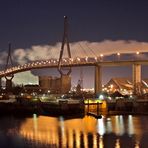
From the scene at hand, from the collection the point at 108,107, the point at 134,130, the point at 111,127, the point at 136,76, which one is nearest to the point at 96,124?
the point at 111,127

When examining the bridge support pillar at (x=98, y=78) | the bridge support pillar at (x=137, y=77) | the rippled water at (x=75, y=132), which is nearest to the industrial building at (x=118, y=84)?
the bridge support pillar at (x=98, y=78)

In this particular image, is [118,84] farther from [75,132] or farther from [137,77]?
[75,132]

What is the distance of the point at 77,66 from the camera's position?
48.0 metres

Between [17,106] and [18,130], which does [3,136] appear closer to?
[18,130]

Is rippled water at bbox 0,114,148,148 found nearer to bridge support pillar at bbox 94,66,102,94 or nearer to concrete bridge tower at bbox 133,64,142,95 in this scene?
concrete bridge tower at bbox 133,64,142,95

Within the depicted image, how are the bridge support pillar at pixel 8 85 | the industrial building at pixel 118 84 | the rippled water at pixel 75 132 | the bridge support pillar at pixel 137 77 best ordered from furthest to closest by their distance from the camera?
the industrial building at pixel 118 84, the bridge support pillar at pixel 8 85, the bridge support pillar at pixel 137 77, the rippled water at pixel 75 132

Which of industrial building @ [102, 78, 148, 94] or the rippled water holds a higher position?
industrial building @ [102, 78, 148, 94]

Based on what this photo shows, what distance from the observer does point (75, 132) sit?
2495 cm

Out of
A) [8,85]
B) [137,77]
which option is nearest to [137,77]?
[137,77]

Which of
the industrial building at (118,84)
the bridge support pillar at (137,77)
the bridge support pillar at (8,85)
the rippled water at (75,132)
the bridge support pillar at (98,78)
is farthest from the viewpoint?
the industrial building at (118,84)

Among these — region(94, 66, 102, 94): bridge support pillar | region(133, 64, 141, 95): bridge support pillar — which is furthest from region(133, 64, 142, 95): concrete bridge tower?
region(94, 66, 102, 94): bridge support pillar

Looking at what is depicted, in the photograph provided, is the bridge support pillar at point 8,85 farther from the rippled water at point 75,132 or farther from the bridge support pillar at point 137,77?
the rippled water at point 75,132

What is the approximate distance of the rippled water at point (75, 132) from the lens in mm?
21234

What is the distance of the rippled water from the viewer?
21.2m
